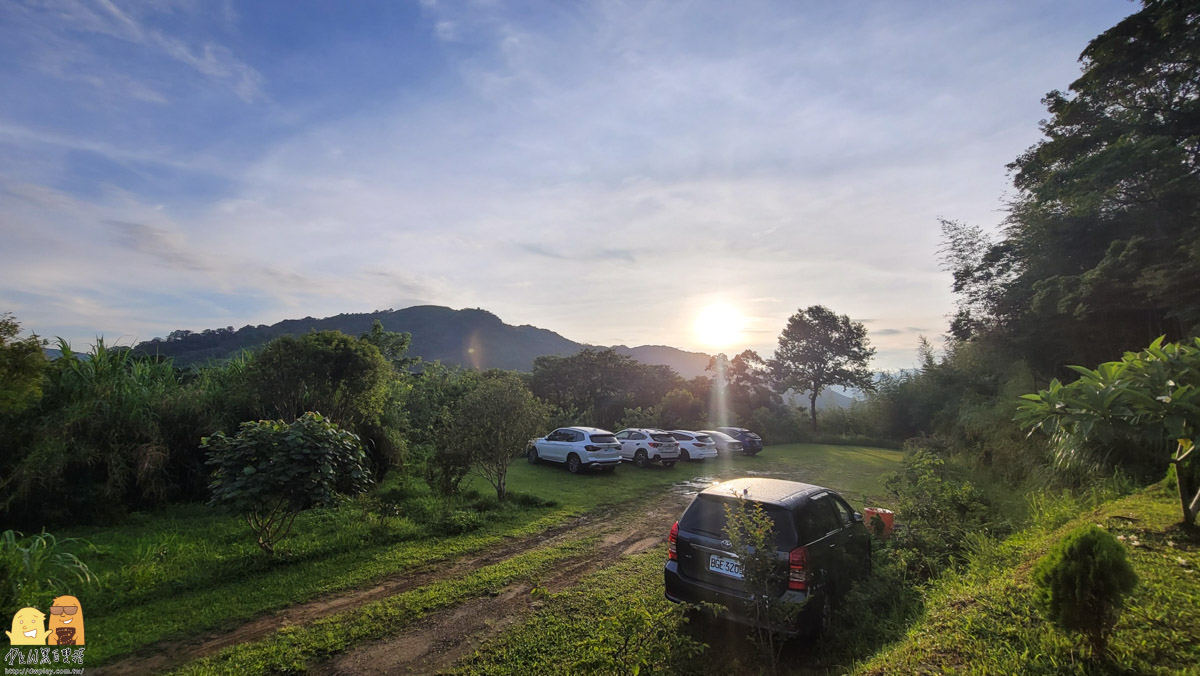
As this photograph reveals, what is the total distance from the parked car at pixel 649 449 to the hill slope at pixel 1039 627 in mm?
13367

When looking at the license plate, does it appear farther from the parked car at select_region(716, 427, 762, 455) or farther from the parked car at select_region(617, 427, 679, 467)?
the parked car at select_region(716, 427, 762, 455)

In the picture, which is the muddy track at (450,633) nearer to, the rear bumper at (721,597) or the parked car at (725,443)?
the rear bumper at (721,597)

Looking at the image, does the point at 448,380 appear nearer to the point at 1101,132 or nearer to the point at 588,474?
the point at 588,474

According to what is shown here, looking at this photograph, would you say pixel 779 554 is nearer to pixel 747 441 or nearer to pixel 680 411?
pixel 747 441

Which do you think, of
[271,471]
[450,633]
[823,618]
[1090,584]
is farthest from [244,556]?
[1090,584]

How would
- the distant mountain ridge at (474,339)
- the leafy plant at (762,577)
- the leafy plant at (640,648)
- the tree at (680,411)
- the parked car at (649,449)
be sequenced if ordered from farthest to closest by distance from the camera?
the distant mountain ridge at (474,339) < the tree at (680,411) < the parked car at (649,449) < the leafy plant at (762,577) < the leafy plant at (640,648)

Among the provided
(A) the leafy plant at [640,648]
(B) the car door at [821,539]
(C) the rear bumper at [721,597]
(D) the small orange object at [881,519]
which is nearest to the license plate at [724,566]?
(C) the rear bumper at [721,597]

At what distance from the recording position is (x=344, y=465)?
7.41m

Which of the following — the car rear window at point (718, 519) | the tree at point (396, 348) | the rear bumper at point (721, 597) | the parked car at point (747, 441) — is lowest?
the parked car at point (747, 441)

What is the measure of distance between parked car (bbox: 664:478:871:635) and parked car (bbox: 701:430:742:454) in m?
18.5

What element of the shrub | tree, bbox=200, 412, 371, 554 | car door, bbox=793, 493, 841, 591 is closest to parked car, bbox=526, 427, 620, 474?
the shrub

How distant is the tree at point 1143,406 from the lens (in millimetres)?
4898

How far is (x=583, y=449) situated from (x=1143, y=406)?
1277cm

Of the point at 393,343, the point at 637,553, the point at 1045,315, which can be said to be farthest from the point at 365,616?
the point at 393,343
